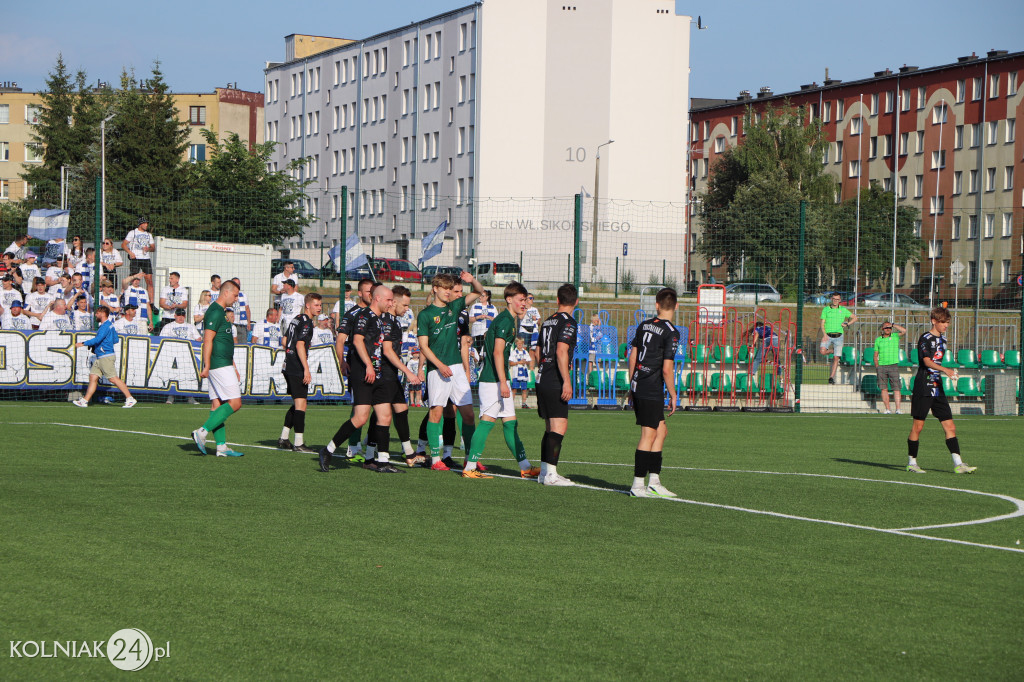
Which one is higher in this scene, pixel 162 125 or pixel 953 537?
pixel 162 125

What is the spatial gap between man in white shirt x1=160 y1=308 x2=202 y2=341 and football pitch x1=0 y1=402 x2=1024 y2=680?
926 cm

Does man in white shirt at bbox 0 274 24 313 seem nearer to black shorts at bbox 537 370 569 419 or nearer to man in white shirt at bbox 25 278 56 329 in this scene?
man in white shirt at bbox 25 278 56 329

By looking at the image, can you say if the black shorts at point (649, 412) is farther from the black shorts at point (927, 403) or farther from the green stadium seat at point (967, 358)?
the green stadium seat at point (967, 358)

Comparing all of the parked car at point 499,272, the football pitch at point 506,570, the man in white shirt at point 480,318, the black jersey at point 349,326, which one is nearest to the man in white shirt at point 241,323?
the man in white shirt at point 480,318

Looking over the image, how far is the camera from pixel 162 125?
183 ft

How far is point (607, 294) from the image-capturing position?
1320 inches

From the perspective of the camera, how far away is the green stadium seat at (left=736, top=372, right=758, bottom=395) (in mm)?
23109

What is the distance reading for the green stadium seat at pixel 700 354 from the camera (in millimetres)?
22369

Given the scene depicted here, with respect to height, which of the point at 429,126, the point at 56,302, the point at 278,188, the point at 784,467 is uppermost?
the point at 429,126

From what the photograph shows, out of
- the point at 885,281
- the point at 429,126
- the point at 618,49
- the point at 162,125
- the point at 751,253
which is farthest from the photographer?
the point at 429,126

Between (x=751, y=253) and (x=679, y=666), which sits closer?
(x=679, y=666)

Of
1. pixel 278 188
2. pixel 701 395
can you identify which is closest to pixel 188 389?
pixel 701 395

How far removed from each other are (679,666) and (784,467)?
844 centimetres

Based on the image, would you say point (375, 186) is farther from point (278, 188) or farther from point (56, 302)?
point (56, 302)
